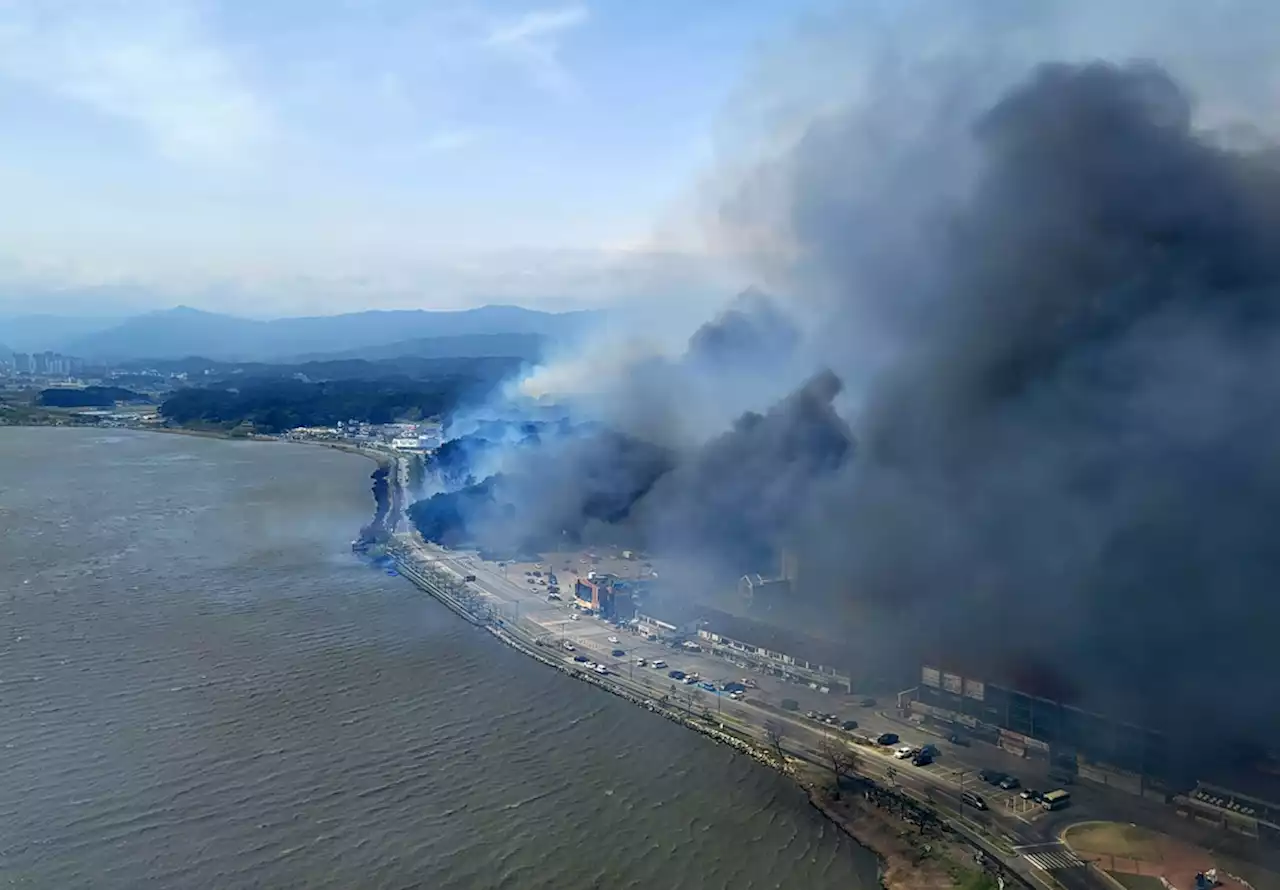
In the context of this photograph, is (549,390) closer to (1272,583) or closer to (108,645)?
(108,645)

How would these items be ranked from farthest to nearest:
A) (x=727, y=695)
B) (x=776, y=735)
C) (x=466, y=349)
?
(x=466, y=349) < (x=727, y=695) < (x=776, y=735)

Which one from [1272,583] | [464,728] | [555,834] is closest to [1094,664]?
[1272,583]

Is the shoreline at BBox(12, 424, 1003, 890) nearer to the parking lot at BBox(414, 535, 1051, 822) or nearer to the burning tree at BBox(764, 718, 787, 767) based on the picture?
the burning tree at BBox(764, 718, 787, 767)

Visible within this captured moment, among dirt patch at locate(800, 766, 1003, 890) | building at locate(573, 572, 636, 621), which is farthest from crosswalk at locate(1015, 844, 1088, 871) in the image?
building at locate(573, 572, 636, 621)

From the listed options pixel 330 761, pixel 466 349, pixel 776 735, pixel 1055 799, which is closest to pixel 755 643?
pixel 776 735

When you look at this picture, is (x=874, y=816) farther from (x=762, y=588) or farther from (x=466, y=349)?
(x=466, y=349)

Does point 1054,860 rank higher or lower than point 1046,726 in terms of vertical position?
lower
